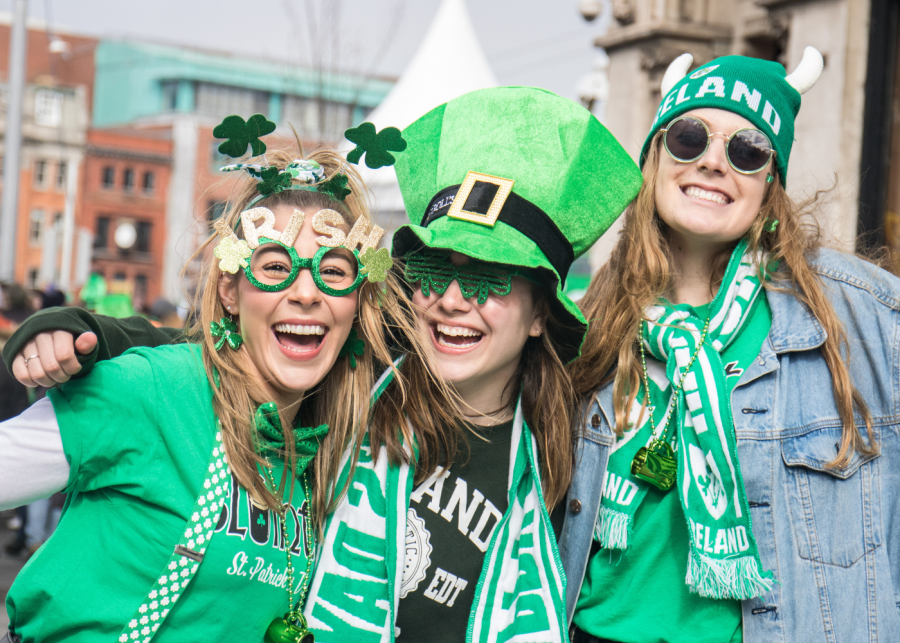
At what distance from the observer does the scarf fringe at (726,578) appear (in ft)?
7.64

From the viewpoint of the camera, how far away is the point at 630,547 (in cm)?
253

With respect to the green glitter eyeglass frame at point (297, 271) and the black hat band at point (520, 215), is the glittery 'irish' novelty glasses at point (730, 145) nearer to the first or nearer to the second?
the black hat band at point (520, 215)

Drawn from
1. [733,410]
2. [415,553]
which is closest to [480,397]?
[415,553]

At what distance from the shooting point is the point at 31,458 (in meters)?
1.88

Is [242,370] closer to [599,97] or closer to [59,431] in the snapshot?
[59,431]

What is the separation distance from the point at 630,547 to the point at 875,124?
17.3 ft

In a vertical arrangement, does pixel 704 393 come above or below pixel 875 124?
below

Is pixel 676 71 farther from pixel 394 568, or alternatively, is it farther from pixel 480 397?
pixel 394 568

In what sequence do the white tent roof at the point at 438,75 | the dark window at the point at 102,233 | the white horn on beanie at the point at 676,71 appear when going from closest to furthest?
the white horn on beanie at the point at 676,71, the white tent roof at the point at 438,75, the dark window at the point at 102,233

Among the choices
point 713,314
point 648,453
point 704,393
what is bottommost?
point 648,453

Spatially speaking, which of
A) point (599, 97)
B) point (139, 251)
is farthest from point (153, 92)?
point (599, 97)

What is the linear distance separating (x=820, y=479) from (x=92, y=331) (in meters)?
1.86

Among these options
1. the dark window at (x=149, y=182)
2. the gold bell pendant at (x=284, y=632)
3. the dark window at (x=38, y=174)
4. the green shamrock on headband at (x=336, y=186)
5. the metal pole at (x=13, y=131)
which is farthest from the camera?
the dark window at (x=149, y=182)

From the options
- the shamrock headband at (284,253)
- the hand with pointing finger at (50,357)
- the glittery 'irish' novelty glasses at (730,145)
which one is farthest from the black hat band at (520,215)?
the hand with pointing finger at (50,357)
